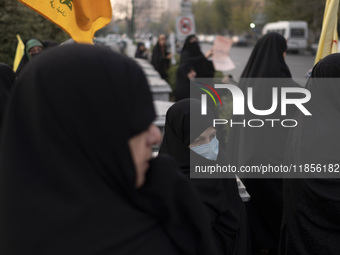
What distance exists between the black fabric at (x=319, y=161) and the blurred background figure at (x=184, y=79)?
4295mm

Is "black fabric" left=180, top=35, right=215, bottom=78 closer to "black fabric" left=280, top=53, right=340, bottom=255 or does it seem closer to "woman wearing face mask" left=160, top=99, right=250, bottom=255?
"black fabric" left=280, top=53, right=340, bottom=255

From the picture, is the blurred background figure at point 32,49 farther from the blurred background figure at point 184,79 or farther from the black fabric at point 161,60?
the black fabric at point 161,60

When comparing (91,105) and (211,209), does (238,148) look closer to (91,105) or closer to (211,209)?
(211,209)

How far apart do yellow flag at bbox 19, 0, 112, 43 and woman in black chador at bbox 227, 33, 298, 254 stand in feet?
6.27

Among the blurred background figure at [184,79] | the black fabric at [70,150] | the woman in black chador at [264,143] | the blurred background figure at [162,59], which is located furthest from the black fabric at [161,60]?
the black fabric at [70,150]

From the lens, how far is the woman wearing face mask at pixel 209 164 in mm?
2178

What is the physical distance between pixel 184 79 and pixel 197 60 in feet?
1.56

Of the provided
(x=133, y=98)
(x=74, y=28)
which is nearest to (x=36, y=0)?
(x=74, y=28)

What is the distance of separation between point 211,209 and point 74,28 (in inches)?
64.0

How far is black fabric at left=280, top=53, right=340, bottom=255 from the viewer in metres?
2.31

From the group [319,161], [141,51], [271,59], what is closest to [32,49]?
[271,59]

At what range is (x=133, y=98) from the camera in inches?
40.4

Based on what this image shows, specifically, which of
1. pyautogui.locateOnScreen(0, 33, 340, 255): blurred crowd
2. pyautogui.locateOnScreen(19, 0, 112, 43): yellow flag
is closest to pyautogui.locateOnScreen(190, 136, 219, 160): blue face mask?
pyautogui.locateOnScreen(0, 33, 340, 255): blurred crowd

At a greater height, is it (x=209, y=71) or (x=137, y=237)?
(x=137, y=237)
